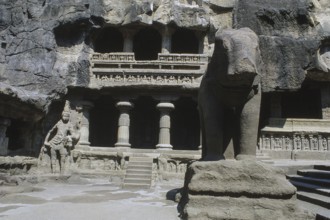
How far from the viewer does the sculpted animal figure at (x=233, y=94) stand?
281 centimetres

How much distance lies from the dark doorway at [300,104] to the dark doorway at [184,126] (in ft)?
16.8

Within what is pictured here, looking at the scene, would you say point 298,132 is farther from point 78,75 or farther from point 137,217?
point 137,217

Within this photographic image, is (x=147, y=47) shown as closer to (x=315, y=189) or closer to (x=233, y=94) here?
(x=315, y=189)

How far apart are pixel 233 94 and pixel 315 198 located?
5.47ft

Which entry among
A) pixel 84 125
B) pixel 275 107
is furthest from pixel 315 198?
pixel 275 107

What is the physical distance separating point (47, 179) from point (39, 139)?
112 inches

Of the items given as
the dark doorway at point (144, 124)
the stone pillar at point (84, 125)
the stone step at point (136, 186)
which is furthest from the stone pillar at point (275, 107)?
the stone step at point (136, 186)

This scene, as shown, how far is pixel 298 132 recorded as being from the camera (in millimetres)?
11562

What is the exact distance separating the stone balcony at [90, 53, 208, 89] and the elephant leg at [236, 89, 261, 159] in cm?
880

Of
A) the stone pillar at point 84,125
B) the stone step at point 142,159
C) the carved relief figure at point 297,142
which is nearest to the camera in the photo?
the stone step at point 142,159

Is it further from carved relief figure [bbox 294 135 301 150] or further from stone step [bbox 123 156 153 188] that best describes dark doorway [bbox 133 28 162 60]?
carved relief figure [bbox 294 135 301 150]

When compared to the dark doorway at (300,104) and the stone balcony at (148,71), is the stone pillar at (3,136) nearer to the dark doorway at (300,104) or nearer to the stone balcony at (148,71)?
the stone balcony at (148,71)

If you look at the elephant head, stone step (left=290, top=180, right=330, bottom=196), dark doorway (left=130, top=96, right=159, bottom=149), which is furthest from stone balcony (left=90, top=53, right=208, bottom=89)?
the elephant head

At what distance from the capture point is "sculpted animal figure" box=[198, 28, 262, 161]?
2.81 metres
